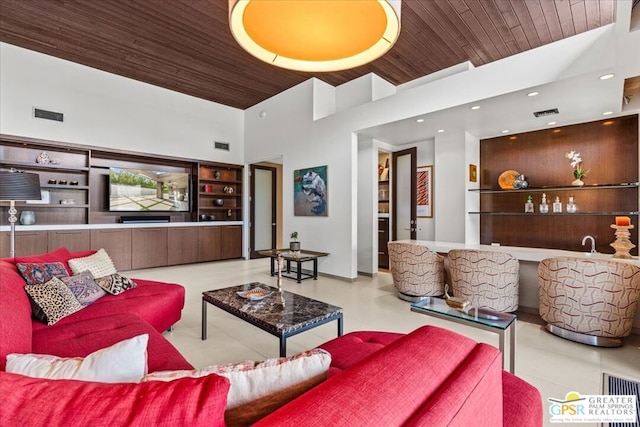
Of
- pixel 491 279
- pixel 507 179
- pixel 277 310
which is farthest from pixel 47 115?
pixel 507 179

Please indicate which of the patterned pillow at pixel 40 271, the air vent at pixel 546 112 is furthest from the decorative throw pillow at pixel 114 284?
the air vent at pixel 546 112

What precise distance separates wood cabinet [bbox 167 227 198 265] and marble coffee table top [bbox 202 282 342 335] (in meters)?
4.10

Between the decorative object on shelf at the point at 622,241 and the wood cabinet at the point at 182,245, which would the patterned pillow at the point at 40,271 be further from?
the decorative object on shelf at the point at 622,241

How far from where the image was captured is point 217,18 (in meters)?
3.98

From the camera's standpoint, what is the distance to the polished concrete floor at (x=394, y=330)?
86.8 inches

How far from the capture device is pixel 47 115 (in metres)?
5.05

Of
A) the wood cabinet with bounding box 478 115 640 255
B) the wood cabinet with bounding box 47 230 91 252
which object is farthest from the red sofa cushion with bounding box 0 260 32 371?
the wood cabinet with bounding box 478 115 640 255

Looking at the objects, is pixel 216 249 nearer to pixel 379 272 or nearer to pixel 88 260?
pixel 379 272

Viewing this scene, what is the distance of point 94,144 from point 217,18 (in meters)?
3.40

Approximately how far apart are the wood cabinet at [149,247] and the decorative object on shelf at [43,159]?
1736 millimetres

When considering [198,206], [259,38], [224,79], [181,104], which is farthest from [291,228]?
[259,38]

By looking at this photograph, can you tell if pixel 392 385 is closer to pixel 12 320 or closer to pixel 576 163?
pixel 12 320

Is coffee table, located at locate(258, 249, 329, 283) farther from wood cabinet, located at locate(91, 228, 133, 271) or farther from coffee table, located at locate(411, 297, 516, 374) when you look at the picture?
coffee table, located at locate(411, 297, 516, 374)

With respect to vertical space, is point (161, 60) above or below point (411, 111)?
above
